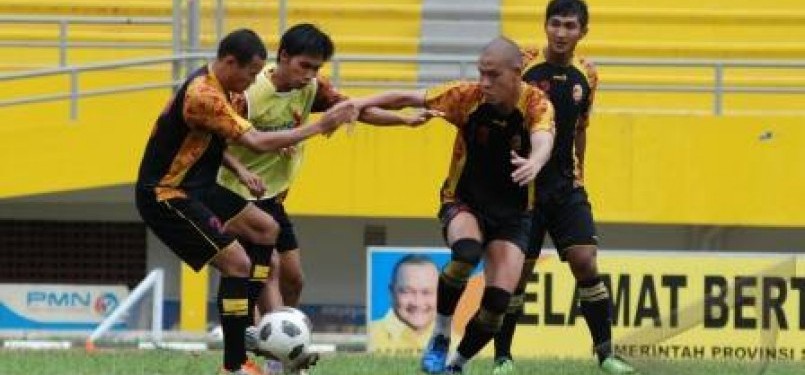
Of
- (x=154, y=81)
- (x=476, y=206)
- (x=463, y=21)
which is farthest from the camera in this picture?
(x=463, y=21)

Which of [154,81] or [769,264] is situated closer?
[769,264]

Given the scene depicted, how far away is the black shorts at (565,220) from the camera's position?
38.0ft

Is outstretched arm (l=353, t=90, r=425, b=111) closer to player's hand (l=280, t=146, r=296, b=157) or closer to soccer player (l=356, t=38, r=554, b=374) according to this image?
soccer player (l=356, t=38, r=554, b=374)

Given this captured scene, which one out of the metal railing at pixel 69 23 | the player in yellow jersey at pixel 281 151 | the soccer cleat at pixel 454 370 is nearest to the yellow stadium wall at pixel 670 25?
the metal railing at pixel 69 23

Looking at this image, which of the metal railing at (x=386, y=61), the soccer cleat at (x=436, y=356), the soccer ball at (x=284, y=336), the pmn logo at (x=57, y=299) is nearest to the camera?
the soccer ball at (x=284, y=336)

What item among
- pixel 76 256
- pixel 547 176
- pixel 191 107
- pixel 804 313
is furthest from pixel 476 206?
pixel 76 256

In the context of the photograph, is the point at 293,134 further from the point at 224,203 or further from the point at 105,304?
the point at 105,304

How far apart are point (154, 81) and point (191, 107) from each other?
11.1m

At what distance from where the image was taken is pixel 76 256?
2219 cm

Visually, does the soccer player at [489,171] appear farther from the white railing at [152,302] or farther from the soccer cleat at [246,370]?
the white railing at [152,302]

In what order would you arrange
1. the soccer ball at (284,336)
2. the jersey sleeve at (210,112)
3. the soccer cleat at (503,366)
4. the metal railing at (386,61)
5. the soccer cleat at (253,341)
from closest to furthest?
the jersey sleeve at (210,112) → the soccer ball at (284,336) → the soccer cleat at (253,341) → the soccer cleat at (503,366) → the metal railing at (386,61)

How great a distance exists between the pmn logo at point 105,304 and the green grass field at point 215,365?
25.2 feet

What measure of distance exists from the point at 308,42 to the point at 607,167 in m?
9.70

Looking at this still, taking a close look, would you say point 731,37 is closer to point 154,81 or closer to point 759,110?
point 759,110
